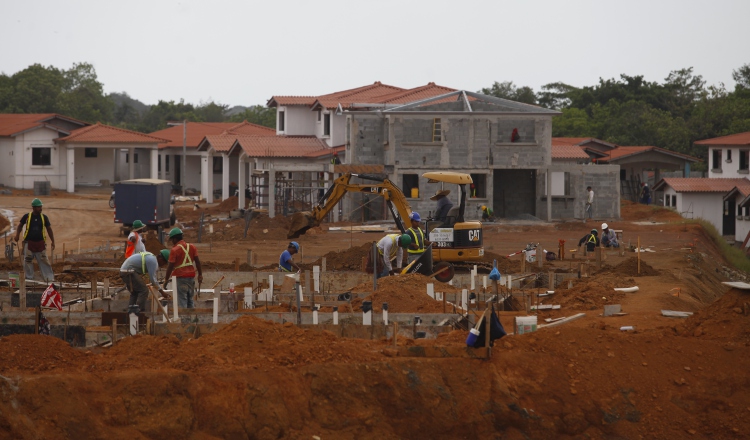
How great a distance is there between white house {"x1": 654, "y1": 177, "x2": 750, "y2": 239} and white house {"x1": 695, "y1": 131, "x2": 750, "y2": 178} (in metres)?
3.23

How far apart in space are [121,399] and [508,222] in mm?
30158

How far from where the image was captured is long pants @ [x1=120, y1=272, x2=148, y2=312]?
14.7 m

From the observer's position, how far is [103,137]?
173ft

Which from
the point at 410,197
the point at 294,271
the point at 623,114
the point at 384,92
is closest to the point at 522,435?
the point at 294,271

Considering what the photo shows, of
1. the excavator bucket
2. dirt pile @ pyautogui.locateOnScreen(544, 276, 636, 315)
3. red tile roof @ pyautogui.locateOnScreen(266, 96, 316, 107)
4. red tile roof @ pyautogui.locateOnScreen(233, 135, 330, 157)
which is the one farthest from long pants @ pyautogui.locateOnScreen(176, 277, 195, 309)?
red tile roof @ pyautogui.locateOnScreen(266, 96, 316, 107)

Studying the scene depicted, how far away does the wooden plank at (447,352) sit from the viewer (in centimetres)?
1233

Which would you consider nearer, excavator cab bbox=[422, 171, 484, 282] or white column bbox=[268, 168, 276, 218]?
excavator cab bbox=[422, 171, 484, 282]

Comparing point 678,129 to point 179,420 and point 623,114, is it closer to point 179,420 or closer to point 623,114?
point 623,114

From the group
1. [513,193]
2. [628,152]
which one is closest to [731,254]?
[513,193]

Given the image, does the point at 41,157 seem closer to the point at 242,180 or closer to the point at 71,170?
the point at 71,170

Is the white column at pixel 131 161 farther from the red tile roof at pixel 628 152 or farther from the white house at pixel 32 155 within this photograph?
the red tile roof at pixel 628 152

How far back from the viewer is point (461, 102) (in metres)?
41.3

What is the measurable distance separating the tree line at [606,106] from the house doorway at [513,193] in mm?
24894

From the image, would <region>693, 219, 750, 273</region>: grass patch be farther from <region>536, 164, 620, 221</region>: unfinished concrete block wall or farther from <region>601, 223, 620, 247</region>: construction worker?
<region>601, 223, 620, 247</region>: construction worker
